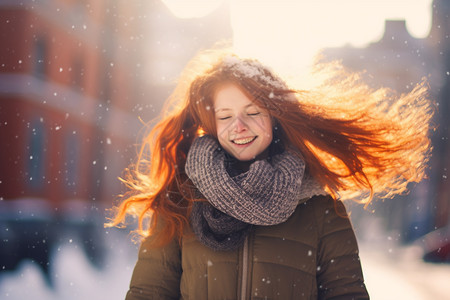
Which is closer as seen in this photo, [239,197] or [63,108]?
[239,197]

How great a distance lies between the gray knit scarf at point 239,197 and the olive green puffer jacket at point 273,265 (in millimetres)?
98

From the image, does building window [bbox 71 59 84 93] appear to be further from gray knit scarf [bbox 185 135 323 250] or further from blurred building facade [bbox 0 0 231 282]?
gray knit scarf [bbox 185 135 323 250]

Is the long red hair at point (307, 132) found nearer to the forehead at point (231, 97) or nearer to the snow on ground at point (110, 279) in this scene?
the forehead at point (231, 97)

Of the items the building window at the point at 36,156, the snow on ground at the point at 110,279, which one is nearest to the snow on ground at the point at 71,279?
the snow on ground at the point at 110,279

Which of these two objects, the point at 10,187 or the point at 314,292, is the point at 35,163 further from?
the point at 314,292

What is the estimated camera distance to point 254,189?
2.10 metres

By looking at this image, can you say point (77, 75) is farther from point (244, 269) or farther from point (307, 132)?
point (244, 269)

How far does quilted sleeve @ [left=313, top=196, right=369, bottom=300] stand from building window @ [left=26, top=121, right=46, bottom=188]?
14660mm

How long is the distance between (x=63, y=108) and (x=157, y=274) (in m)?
16.6

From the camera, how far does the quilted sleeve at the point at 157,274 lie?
2246 mm

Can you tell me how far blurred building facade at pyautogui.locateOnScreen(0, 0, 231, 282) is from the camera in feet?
47.0

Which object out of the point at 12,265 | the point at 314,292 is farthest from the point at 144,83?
the point at 314,292

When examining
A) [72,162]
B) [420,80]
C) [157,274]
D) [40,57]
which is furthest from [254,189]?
[72,162]

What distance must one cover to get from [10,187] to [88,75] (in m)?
7.97
